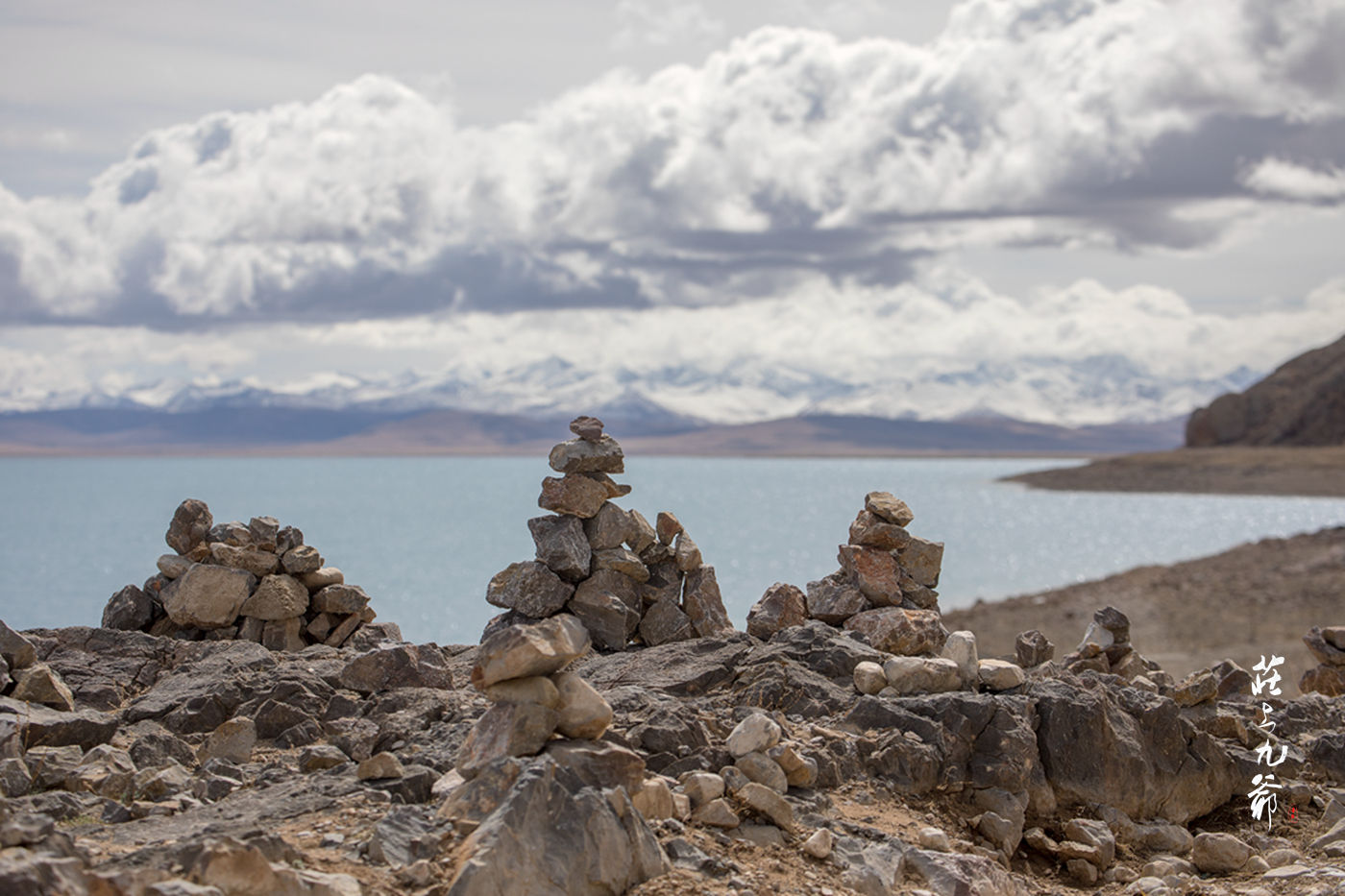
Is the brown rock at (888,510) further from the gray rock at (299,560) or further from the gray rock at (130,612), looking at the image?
the gray rock at (130,612)

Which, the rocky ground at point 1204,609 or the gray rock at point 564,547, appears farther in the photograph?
the rocky ground at point 1204,609

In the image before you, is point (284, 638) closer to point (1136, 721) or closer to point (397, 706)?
point (397, 706)

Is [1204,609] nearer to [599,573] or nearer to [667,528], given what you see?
[667,528]

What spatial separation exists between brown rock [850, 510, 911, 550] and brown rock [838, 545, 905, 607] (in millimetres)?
98

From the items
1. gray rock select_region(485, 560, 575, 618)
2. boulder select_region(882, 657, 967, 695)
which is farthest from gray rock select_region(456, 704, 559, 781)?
gray rock select_region(485, 560, 575, 618)

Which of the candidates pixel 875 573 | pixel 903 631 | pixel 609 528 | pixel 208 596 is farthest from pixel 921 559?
pixel 208 596

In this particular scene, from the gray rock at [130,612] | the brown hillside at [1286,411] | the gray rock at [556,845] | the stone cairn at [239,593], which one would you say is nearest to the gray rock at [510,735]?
the gray rock at [556,845]

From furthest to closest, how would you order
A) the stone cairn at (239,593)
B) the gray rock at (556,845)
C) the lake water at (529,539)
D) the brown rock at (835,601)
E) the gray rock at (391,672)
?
the lake water at (529,539) < the stone cairn at (239,593) < the brown rock at (835,601) < the gray rock at (391,672) < the gray rock at (556,845)

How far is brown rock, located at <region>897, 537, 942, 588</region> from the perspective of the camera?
15.1 m

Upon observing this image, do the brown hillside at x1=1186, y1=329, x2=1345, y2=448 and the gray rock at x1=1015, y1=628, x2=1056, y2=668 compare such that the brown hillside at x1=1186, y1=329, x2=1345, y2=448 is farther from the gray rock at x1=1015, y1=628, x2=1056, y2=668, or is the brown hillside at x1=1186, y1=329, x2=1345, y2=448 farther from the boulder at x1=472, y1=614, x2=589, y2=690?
the boulder at x1=472, y1=614, x2=589, y2=690

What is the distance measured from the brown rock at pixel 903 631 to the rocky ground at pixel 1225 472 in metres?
131

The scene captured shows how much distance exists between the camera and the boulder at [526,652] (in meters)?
8.95

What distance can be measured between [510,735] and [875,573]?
684 centimetres

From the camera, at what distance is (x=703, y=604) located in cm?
1518
